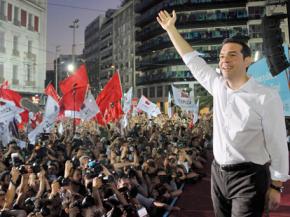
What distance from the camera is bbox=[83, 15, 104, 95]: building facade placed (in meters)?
91.5

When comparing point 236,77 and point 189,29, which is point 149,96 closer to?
point 189,29

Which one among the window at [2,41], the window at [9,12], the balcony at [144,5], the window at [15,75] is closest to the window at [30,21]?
the window at [9,12]

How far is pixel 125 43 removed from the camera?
243ft

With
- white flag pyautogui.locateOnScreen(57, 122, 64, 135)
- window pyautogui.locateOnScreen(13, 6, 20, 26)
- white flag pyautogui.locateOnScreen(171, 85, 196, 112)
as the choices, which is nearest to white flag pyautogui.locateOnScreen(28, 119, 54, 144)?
white flag pyautogui.locateOnScreen(57, 122, 64, 135)

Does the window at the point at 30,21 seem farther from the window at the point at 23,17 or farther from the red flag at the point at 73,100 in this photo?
the red flag at the point at 73,100

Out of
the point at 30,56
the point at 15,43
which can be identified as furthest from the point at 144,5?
the point at 15,43

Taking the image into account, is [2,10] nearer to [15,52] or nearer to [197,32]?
[15,52]

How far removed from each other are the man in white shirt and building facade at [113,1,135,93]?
65.0 meters

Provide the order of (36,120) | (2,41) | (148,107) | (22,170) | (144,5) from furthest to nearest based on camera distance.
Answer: (144,5) → (2,41) → (148,107) → (36,120) → (22,170)

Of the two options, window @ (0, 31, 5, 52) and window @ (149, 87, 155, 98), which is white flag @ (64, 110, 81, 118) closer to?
window @ (0, 31, 5, 52)

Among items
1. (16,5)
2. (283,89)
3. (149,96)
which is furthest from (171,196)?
(149,96)

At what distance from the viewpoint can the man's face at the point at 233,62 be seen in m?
2.40

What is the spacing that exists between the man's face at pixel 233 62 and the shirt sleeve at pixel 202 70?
8.5 inches

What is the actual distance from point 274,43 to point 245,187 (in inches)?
262
